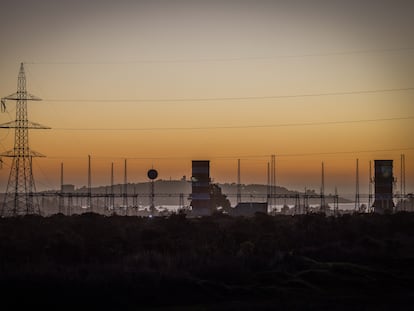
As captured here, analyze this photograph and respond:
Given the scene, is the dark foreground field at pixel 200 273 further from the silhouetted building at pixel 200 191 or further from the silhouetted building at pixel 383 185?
the silhouetted building at pixel 383 185

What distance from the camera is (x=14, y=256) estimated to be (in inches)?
1576

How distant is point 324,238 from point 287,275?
21.0 meters

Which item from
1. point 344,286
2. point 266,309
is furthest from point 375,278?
point 266,309

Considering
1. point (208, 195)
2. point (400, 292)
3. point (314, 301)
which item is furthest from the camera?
point (208, 195)

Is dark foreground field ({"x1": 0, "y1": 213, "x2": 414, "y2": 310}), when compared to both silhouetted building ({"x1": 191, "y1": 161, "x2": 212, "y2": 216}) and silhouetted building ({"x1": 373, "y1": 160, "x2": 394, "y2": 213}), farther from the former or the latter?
silhouetted building ({"x1": 373, "y1": 160, "x2": 394, "y2": 213})

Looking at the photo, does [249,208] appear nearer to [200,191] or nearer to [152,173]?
[200,191]

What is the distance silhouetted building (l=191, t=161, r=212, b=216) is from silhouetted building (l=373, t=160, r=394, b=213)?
27.1m

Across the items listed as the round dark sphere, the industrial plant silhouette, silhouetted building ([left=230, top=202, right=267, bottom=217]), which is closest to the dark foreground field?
the industrial plant silhouette

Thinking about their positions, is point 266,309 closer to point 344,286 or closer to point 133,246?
point 344,286

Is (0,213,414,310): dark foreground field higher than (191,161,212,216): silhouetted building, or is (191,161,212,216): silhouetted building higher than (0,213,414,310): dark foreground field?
(191,161,212,216): silhouetted building

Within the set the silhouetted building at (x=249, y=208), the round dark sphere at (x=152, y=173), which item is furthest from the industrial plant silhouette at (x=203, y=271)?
the silhouetted building at (x=249, y=208)

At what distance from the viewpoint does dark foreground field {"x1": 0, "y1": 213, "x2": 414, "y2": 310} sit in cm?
2997

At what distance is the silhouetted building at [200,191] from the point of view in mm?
136000

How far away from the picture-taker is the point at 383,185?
138 m
